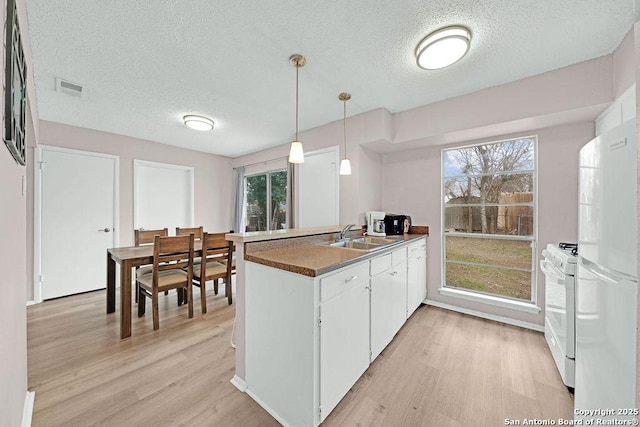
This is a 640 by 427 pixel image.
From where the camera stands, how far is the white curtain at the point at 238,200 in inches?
199

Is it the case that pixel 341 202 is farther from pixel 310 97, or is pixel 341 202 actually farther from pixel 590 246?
pixel 590 246

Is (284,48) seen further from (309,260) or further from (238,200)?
(238,200)

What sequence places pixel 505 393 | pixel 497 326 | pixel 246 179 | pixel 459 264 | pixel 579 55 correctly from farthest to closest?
pixel 246 179 → pixel 459 264 → pixel 497 326 → pixel 579 55 → pixel 505 393

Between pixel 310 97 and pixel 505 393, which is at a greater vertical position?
pixel 310 97

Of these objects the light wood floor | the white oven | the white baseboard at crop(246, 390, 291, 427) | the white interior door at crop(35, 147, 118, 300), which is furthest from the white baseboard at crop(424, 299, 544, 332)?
the white interior door at crop(35, 147, 118, 300)

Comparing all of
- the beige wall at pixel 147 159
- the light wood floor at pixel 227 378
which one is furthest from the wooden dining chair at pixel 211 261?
the beige wall at pixel 147 159

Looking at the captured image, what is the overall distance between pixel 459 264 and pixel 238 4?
3.28 m

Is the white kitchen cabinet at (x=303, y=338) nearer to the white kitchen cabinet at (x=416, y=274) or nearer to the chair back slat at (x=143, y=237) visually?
the white kitchen cabinet at (x=416, y=274)

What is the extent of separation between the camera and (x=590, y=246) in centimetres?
104

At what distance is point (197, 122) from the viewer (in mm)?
3066

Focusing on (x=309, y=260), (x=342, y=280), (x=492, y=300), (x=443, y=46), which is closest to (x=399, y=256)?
(x=342, y=280)

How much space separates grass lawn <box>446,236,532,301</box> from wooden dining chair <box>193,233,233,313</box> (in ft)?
9.09

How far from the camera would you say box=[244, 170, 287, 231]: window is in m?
4.66

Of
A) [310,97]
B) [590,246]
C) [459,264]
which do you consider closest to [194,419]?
[590,246]
